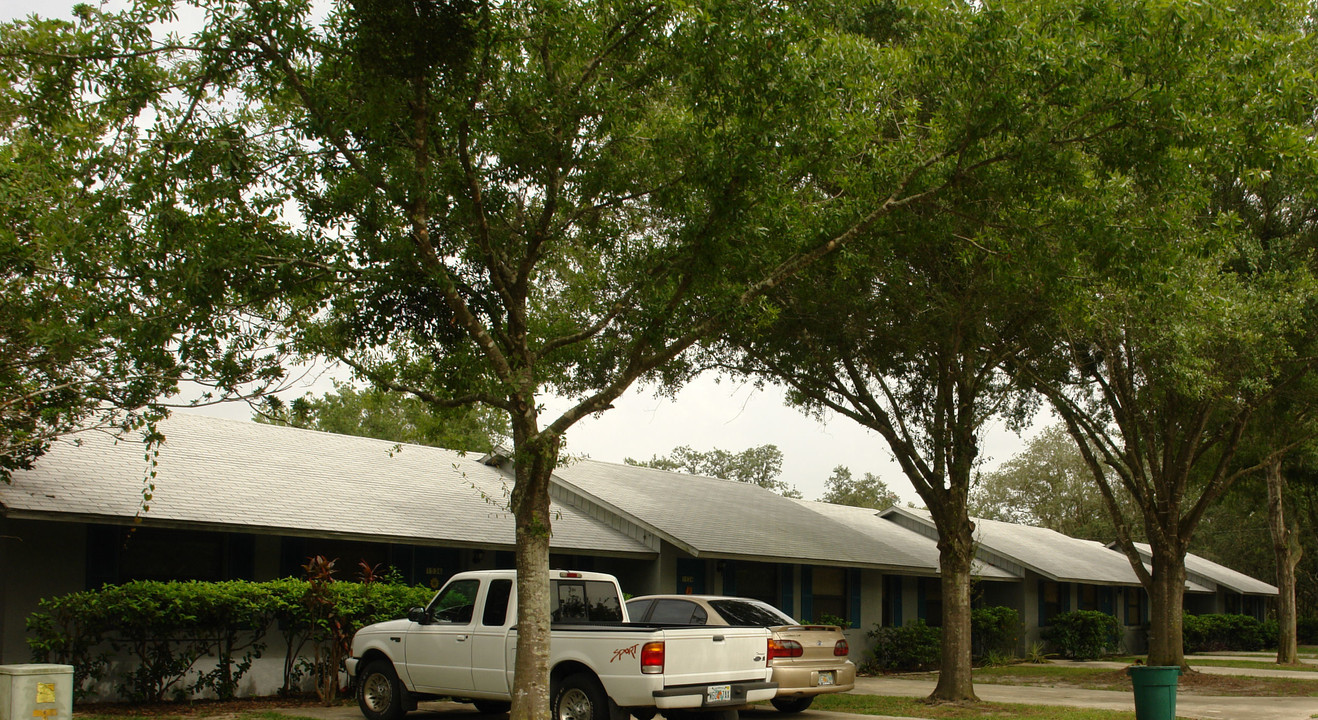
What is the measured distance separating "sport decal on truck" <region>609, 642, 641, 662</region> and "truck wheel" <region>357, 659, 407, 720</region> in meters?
3.76

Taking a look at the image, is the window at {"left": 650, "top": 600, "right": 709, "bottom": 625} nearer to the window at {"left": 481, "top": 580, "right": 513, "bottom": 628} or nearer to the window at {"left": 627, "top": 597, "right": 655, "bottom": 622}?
the window at {"left": 627, "top": 597, "right": 655, "bottom": 622}

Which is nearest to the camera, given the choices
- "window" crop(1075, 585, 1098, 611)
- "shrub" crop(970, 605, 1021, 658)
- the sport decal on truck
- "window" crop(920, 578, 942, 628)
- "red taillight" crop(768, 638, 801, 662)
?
the sport decal on truck

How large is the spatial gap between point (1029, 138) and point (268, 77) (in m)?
7.96

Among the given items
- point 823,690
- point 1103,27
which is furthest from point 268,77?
point 823,690

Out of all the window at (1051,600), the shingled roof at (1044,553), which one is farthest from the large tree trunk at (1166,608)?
the window at (1051,600)

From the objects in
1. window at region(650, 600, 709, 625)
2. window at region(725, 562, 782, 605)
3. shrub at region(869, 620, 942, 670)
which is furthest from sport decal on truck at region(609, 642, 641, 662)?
shrub at region(869, 620, 942, 670)

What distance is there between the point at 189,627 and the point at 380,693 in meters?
2.96

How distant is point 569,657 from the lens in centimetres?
1210

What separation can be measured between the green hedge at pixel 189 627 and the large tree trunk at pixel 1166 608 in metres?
16.7

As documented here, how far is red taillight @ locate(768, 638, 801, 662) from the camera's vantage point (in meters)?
15.2

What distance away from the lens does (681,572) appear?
75.0 feet

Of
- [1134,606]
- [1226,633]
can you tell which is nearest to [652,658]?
[1134,606]

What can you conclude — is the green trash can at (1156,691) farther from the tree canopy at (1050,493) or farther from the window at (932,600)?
the tree canopy at (1050,493)

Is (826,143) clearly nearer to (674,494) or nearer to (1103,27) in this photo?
(1103,27)
